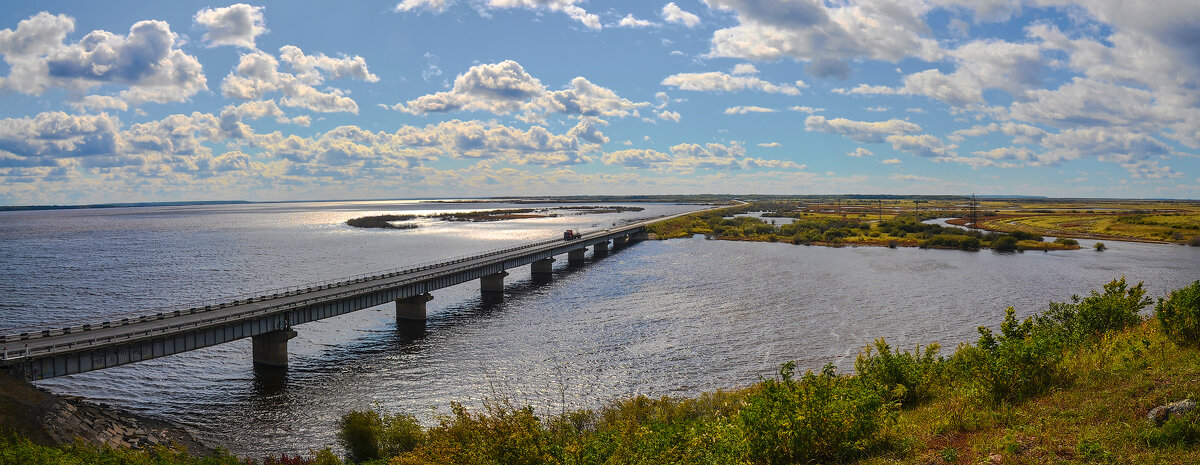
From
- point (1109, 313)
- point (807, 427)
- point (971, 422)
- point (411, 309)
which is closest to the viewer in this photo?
point (807, 427)

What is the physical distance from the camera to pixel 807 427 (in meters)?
15.0

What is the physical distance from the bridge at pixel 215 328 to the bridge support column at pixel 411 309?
3.8 inches

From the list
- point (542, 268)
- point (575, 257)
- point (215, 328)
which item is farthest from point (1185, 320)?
point (575, 257)

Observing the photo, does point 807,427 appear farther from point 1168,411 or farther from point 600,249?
point 600,249

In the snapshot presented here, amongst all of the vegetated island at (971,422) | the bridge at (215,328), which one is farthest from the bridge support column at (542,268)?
the vegetated island at (971,422)

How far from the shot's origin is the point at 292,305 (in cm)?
4903

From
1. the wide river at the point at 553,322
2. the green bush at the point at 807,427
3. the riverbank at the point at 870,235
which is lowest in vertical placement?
the wide river at the point at 553,322

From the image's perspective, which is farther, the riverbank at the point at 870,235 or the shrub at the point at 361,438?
the riverbank at the point at 870,235

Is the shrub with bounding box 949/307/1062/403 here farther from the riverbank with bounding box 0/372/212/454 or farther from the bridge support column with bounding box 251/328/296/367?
the bridge support column with bounding box 251/328/296/367

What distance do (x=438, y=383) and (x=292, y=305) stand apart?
16047 millimetres

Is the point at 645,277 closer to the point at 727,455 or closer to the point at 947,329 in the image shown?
the point at 947,329

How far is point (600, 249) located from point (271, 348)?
87673 millimetres

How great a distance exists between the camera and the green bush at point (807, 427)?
15055 mm

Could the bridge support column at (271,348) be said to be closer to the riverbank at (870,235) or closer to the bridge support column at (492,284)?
the bridge support column at (492,284)
